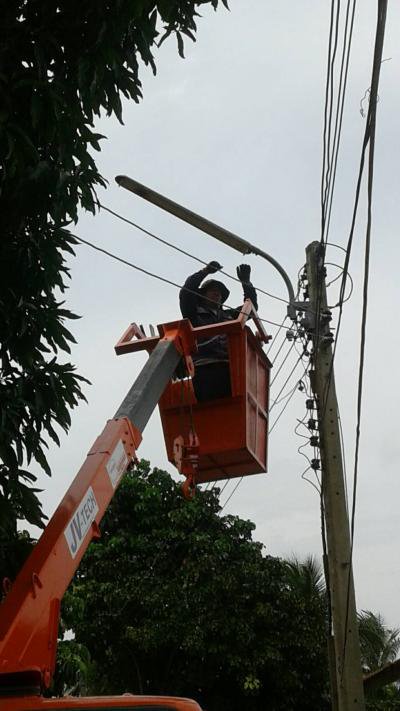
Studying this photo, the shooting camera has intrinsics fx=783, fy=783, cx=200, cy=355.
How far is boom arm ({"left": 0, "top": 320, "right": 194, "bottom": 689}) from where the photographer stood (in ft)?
11.0

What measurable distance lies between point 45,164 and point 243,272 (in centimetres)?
344

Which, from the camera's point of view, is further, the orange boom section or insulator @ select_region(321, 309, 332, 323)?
insulator @ select_region(321, 309, 332, 323)

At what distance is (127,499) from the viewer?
1720cm

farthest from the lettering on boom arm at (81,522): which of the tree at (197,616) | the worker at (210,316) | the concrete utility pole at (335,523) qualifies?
the tree at (197,616)

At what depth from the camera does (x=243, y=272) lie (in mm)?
6945

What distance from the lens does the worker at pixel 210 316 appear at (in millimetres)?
5957

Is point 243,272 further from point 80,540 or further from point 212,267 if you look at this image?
point 80,540

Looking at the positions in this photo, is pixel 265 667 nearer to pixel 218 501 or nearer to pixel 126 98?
pixel 218 501

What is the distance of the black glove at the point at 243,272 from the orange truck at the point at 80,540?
1020mm

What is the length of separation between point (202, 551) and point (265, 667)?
249 cm

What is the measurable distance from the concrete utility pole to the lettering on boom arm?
Answer: 325cm

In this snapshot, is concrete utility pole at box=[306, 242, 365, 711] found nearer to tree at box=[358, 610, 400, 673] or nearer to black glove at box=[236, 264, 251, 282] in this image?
black glove at box=[236, 264, 251, 282]

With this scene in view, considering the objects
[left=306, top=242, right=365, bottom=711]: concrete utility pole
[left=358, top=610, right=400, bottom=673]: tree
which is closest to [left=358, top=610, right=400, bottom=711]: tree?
[left=358, top=610, right=400, bottom=673]: tree

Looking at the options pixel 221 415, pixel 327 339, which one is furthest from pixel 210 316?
pixel 327 339
